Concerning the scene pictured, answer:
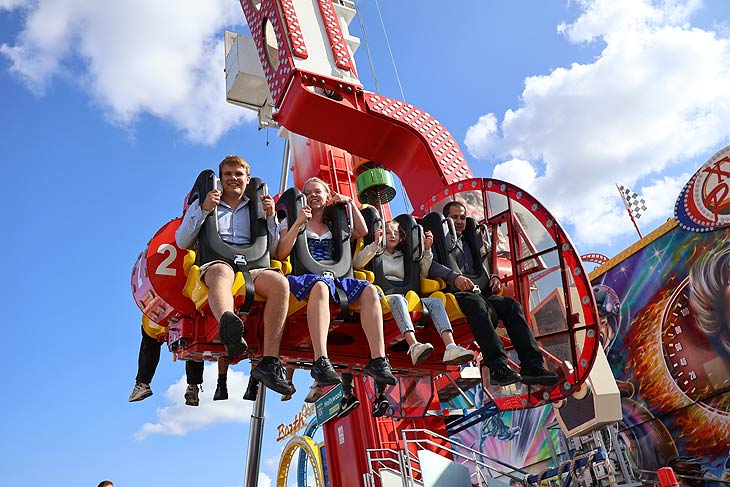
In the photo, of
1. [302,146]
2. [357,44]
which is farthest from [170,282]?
[357,44]

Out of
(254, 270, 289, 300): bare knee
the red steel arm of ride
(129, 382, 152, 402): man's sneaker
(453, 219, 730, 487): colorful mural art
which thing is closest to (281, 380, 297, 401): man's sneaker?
(254, 270, 289, 300): bare knee

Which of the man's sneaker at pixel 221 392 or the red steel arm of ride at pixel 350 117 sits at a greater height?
the red steel arm of ride at pixel 350 117

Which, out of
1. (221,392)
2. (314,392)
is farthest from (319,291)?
(221,392)

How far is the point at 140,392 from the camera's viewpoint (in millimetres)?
4230

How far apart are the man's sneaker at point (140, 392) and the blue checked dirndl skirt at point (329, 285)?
4.88 ft

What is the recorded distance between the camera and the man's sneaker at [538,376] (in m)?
3.84

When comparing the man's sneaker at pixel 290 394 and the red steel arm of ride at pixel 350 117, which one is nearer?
the man's sneaker at pixel 290 394

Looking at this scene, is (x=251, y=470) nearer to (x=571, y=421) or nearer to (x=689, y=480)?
(x=571, y=421)

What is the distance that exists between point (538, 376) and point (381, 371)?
109 cm

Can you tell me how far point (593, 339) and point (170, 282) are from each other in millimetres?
2608

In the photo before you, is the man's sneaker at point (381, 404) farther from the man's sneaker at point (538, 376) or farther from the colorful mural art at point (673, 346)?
the colorful mural art at point (673, 346)

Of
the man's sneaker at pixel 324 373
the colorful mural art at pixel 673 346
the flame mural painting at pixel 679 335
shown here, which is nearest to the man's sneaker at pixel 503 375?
the man's sneaker at pixel 324 373

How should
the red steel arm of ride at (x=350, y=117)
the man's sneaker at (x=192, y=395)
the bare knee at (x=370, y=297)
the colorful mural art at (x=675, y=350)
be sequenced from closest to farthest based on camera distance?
the bare knee at (x=370, y=297) → the man's sneaker at (x=192, y=395) → the red steel arm of ride at (x=350, y=117) → the colorful mural art at (x=675, y=350)

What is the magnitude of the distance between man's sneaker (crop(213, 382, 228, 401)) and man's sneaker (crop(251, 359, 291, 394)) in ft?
2.53
